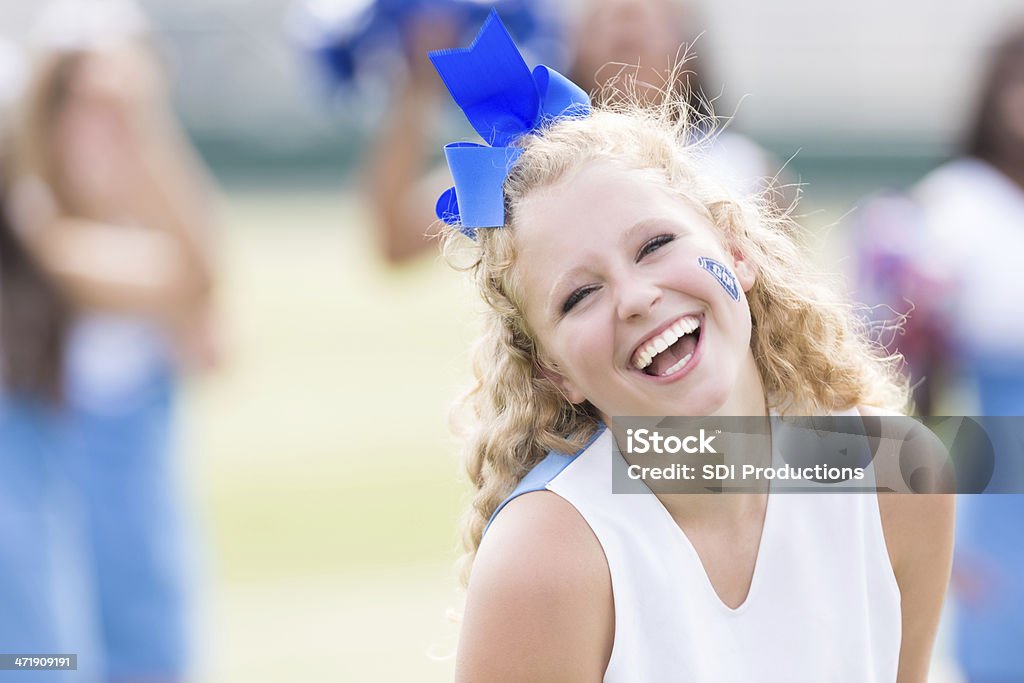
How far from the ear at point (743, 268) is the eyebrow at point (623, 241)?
171 millimetres

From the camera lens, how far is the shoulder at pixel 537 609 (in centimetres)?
186

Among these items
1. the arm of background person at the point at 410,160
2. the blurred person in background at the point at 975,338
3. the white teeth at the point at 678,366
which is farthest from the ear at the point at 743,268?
the arm of background person at the point at 410,160

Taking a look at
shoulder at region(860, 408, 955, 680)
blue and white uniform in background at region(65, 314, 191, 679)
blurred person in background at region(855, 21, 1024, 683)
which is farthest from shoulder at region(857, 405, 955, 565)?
blue and white uniform in background at region(65, 314, 191, 679)

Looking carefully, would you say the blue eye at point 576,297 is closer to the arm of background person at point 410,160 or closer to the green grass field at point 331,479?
the green grass field at point 331,479

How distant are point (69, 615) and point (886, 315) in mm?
2308

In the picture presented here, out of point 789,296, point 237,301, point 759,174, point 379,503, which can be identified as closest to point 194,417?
point 379,503

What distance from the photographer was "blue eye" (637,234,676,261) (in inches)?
77.4

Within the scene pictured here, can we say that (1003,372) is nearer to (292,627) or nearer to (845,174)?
(292,627)

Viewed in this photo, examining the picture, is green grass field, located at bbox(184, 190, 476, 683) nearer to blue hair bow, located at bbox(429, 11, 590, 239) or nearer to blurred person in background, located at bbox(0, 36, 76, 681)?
blue hair bow, located at bbox(429, 11, 590, 239)

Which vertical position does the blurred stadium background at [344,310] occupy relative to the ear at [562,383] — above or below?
below

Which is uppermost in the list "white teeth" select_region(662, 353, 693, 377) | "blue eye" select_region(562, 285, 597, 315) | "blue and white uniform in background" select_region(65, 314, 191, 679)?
"blue eye" select_region(562, 285, 597, 315)

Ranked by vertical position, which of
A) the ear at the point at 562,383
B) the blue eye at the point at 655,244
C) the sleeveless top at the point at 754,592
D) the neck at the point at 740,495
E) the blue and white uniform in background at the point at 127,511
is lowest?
the blue and white uniform in background at the point at 127,511

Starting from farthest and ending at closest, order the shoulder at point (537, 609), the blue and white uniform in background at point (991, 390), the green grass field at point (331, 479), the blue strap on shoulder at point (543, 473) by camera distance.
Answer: the green grass field at point (331, 479) < the blue and white uniform in background at point (991, 390) < the blue strap on shoulder at point (543, 473) < the shoulder at point (537, 609)

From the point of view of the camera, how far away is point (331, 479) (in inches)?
305
